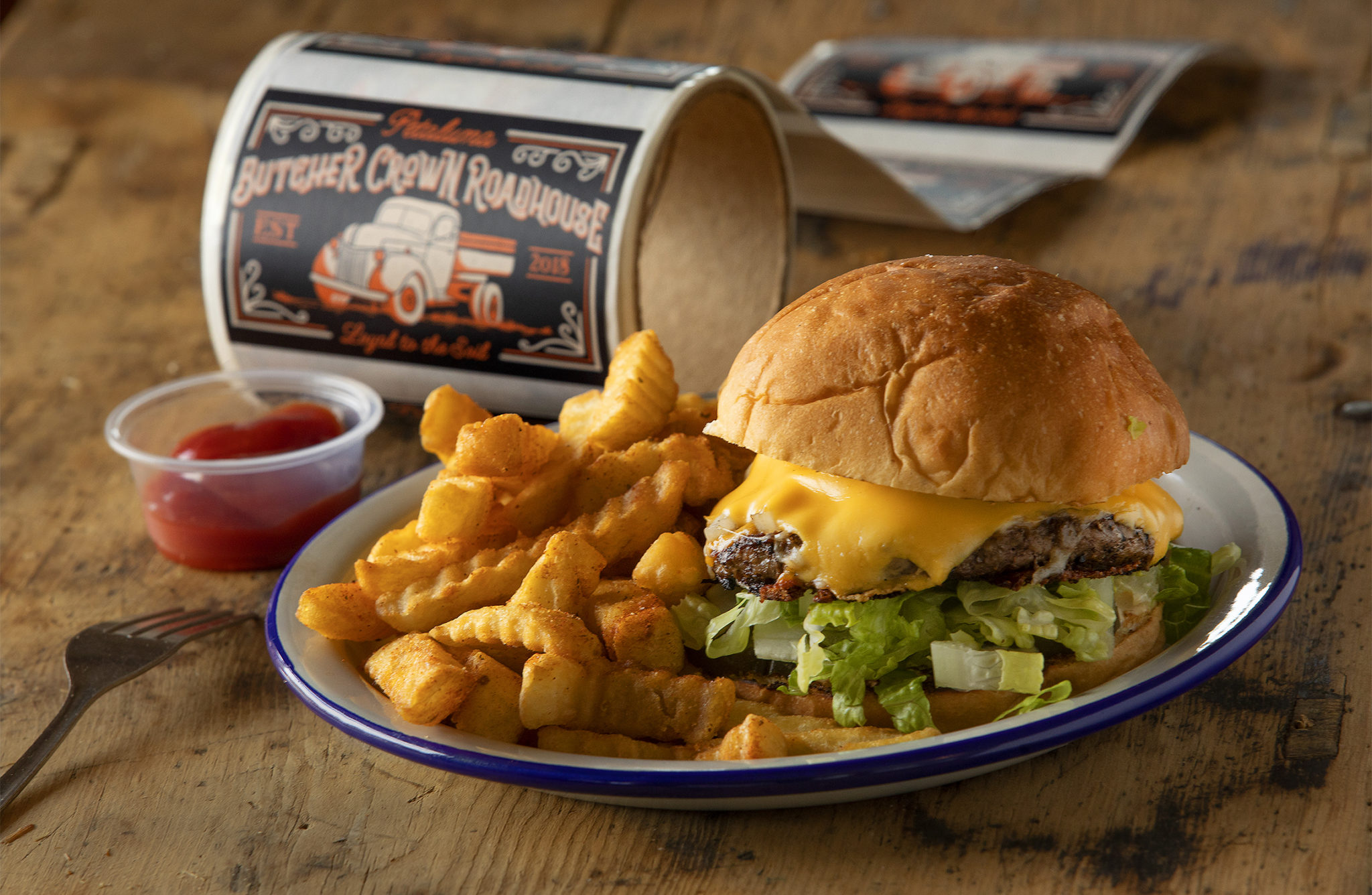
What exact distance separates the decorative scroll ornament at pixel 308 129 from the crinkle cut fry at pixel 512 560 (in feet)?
4.87

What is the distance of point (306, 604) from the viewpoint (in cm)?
200

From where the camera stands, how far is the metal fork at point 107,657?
2057mm

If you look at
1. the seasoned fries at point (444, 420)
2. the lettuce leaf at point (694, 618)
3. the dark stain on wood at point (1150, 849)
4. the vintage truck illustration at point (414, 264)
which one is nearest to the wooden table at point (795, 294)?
the dark stain on wood at point (1150, 849)

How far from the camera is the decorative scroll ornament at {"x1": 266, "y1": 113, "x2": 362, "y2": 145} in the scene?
3.23 metres

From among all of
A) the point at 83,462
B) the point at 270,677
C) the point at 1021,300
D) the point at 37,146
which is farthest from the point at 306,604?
the point at 37,146

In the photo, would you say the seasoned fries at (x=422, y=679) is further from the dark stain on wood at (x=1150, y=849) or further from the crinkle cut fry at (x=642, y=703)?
the dark stain on wood at (x=1150, y=849)

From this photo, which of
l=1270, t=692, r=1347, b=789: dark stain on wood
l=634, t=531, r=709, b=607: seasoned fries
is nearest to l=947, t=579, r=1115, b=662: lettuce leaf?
l=1270, t=692, r=1347, b=789: dark stain on wood

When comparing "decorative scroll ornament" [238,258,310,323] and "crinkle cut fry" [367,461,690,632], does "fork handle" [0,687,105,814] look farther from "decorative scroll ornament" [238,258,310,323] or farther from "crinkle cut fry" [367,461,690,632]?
"decorative scroll ornament" [238,258,310,323]

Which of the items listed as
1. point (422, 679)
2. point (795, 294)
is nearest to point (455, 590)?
point (422, 679)

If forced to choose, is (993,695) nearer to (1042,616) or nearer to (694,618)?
(1042,616)

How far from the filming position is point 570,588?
2014 millimetres

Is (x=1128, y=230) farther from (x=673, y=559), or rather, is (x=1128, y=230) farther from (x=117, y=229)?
(x=117, y=229)

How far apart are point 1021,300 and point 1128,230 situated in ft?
8.92

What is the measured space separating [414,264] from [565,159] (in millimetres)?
473
